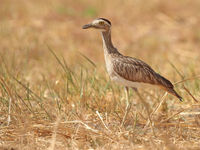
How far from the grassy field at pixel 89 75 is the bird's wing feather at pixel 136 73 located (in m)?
0.18

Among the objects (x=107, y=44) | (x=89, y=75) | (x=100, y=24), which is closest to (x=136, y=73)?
(x=107, y=44)

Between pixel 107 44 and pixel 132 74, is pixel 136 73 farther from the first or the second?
pixel 107 44

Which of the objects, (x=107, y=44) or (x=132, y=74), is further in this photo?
(x=107, y=44)

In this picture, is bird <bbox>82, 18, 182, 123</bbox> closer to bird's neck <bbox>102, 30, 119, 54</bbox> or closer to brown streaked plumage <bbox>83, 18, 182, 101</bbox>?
brown streaked plumage <bbox>83, 18, 182, 101</bbox>

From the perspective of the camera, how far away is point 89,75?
5.62 meters

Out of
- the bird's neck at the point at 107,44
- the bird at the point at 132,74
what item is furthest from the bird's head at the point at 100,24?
the bird at the point at 132,74

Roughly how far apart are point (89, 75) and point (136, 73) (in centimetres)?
185

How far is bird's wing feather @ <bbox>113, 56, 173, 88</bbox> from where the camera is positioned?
12.4ft

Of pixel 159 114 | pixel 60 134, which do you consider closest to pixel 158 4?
pixel 159 114

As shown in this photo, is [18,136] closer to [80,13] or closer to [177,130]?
[177,130]

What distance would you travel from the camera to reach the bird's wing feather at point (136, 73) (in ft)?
12.4

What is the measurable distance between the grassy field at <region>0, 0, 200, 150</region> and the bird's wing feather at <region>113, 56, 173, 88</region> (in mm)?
185

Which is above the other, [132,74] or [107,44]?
[107,44]

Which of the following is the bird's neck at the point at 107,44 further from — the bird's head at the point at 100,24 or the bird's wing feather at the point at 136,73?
the bird's wing feather at the point at 136,73
